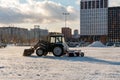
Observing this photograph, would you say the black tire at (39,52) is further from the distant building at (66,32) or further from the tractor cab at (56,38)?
the distant building at (66,32)

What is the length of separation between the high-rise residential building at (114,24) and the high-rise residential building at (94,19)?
260cm

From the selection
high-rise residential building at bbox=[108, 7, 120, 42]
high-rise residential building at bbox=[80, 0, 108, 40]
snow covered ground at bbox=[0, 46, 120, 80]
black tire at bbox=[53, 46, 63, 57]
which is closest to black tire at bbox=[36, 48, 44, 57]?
black tire at bbox=[53, 46, 63, 57]

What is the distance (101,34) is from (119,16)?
14.4 m

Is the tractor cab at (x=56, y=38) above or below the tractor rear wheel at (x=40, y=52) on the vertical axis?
above

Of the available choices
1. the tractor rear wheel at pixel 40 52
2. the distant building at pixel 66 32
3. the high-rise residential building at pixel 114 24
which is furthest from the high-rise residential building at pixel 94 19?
the tractor rear wheel at pixel 40 52

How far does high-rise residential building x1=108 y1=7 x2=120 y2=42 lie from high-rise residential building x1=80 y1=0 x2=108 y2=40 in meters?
2.60

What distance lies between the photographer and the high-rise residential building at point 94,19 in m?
166

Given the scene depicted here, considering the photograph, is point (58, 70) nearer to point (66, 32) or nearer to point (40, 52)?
point (40, 52)

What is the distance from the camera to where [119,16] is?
553 feet

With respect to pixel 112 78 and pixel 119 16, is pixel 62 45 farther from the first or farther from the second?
pixel 119 16

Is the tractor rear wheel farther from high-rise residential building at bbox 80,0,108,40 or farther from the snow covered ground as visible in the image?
high-rise residential building at bbox 80,0,108,40

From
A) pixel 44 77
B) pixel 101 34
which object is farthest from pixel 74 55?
pixel 101 34

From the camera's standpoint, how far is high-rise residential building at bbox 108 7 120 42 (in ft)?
545

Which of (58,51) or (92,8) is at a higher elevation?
(92,8)
